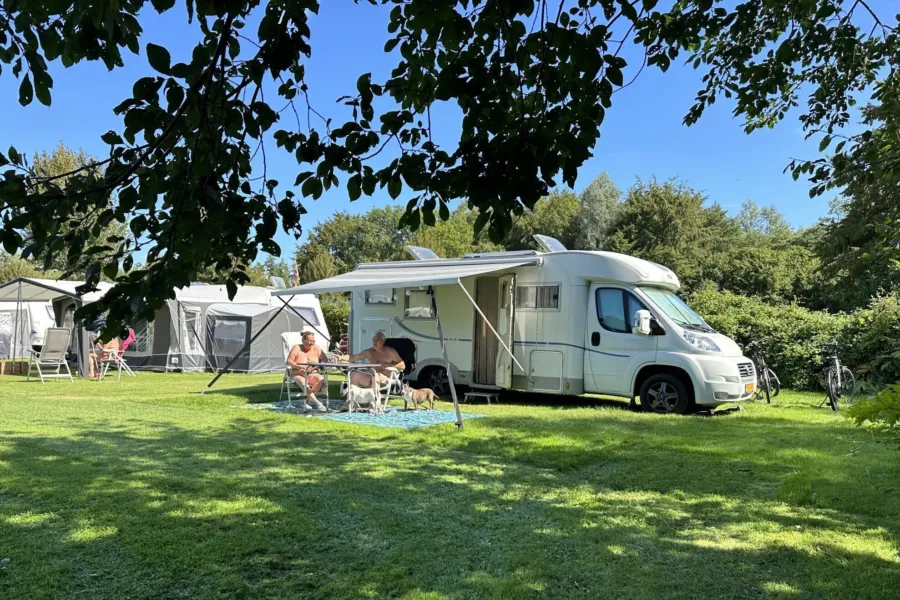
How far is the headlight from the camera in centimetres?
918

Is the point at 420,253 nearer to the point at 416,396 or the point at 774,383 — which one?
the point at 416,396

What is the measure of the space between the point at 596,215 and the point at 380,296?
26.5 meters

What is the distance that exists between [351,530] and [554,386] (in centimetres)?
656

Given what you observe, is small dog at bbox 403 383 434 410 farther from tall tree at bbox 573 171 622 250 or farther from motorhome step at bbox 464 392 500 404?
tall tree at bbox 573 171 622 250

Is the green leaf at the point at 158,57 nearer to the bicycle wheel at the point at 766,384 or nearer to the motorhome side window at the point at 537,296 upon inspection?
the motorhome side window at the point at 537,296

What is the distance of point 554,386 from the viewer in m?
10.2

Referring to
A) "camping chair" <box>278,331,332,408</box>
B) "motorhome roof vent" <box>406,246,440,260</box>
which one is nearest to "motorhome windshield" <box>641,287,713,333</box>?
"motorhome roof vent" <box>406,246,440,260</box>

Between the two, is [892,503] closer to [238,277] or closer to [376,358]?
[238,277]

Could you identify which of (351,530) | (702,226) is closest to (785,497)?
(351,530)

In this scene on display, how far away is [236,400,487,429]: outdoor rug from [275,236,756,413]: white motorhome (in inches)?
29.1

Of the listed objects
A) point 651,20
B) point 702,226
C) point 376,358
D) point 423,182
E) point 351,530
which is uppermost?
point 702,226

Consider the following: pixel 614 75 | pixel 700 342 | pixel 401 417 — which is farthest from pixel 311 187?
pixel 700 342

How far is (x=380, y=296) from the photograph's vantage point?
12047 mm

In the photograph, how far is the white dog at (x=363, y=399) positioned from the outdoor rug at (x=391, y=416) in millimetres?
116
